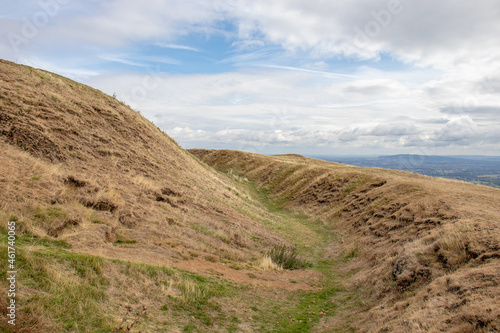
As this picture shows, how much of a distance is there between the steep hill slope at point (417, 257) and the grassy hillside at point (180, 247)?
6 cm

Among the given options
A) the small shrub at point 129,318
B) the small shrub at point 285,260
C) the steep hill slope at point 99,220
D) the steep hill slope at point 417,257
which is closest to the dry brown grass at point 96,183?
the steep hill slope at point 99,220

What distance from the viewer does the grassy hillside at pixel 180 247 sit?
7371 millimetres

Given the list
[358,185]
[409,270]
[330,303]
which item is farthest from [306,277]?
[358,185]

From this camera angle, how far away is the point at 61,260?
8.10 meters

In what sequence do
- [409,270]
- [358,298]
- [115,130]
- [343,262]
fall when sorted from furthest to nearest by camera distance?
[115,130], [343,262], [358,298], [409,270]

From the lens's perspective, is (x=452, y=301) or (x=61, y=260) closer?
(x=452, y=301)

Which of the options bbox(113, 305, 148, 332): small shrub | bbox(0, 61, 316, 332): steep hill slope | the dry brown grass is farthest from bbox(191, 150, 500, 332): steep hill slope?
the dry brown grass

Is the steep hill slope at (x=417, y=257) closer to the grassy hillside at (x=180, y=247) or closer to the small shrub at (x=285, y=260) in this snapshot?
the grassy hillside at (x=180, y=247)

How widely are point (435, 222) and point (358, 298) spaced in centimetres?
706

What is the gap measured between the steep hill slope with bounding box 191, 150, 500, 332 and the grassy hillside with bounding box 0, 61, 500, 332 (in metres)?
0.06

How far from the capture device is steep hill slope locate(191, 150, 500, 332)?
7.36 meters

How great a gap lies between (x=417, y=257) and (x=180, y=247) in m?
9.99

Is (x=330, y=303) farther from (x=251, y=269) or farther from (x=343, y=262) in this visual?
(x=343, y=262)

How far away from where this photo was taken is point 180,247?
13.3 metres
